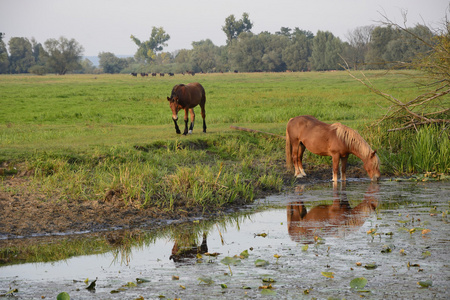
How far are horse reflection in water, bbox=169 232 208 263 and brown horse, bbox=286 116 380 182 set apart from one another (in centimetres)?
491

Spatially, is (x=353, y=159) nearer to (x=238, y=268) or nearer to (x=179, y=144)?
(x=179, y=144)

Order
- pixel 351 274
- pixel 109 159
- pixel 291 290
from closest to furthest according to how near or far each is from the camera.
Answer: pixel 291 290 < pixel 351 274 < pixel 109 159

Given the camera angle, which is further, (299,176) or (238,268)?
(299,176)

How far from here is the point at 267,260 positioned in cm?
702

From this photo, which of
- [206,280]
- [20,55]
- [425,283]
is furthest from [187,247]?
[20,55]

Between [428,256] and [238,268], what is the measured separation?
96.5 inches

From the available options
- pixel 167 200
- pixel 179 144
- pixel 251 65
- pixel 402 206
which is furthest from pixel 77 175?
pixel 251 65

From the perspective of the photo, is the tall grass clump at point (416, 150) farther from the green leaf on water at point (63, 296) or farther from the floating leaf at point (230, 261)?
the green leaf on water at point (63, 296)

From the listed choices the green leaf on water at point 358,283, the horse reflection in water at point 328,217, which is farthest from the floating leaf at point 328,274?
the horse reflection in water at point 328,217

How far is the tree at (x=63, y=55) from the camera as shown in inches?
4544

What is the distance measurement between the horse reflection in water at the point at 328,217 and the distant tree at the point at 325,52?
100 meters

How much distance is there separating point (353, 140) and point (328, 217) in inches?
128

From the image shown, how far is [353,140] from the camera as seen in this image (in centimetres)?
1236

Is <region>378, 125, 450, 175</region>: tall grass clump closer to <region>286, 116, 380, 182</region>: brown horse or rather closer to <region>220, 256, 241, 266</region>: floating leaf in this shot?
<region>286, 116, 380, 182</region>: brown horse
